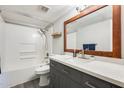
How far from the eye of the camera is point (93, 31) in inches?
54.4

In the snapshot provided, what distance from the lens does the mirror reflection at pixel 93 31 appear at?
114 centimetres

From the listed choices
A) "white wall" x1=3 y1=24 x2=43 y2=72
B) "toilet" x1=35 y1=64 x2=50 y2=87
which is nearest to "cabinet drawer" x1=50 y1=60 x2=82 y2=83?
"toilet" x1=35 y1=64 x2=50 y2=87

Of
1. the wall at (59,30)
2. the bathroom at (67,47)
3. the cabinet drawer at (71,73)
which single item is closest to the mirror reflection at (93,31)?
the bathroom at (67,47)

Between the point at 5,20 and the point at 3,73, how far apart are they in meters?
1.60

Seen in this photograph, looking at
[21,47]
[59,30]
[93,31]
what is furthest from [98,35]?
[21,47]

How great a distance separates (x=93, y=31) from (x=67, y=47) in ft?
2.70

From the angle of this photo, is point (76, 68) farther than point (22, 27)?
No

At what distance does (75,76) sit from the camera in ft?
3.12

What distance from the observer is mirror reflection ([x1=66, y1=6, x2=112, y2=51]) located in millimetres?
1142

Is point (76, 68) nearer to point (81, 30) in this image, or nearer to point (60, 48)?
point (81, 30)

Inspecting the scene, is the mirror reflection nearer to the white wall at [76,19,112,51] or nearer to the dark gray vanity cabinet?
the white wall at [76,19,112,51]
